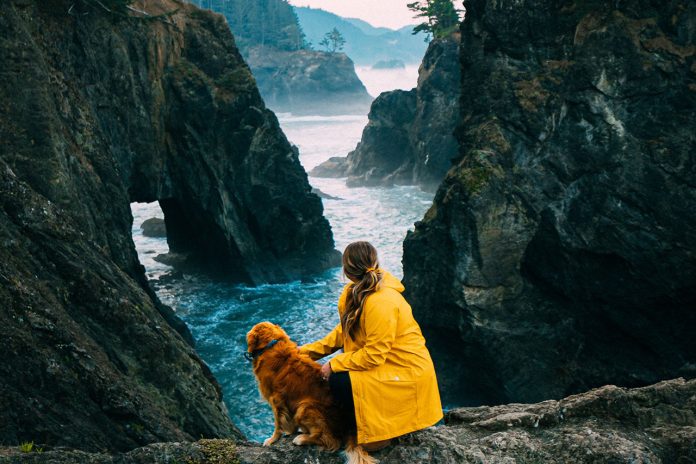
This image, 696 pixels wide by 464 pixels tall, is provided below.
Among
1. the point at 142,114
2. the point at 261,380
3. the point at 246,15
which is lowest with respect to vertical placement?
the point at 261,380

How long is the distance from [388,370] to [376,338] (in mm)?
341

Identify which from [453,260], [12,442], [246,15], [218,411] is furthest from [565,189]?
[246,15]

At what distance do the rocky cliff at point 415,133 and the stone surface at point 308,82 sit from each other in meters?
→ 61.7

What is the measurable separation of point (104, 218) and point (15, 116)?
4.39 meters

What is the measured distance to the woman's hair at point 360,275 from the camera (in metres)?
5.50

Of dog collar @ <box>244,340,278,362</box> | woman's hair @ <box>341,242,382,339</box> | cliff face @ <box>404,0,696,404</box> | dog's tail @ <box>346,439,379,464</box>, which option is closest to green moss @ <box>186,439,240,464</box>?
dog collar @ <box>244,340,278,362</box>

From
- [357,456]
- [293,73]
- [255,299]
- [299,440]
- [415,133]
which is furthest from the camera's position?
[293,73]

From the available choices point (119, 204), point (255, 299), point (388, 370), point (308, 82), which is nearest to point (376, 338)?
point (388, 370)

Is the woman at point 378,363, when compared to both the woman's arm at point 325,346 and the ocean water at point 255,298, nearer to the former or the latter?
the woman's arm at point 325,346

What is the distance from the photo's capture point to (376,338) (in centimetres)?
546

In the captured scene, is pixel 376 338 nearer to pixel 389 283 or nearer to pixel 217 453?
pixel 389 283

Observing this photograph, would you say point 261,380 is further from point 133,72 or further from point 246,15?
point 246,15

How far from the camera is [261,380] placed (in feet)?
19.5

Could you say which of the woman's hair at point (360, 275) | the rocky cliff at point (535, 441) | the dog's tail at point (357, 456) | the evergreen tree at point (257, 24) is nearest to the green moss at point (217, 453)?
the rocky cliff at point (535, 441)
